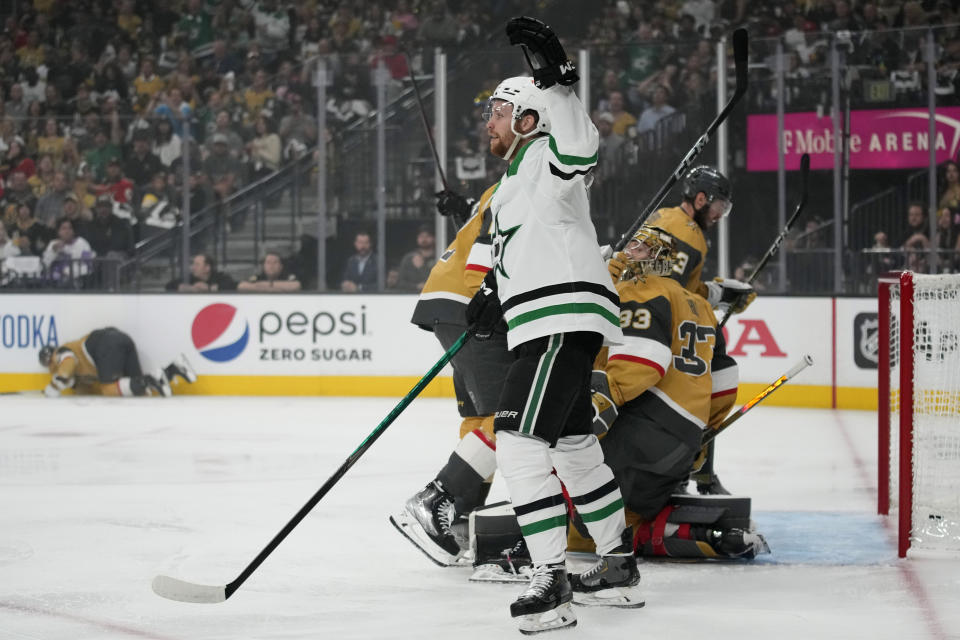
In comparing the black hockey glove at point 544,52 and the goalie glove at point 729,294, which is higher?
the black hockey glove at point 544,52

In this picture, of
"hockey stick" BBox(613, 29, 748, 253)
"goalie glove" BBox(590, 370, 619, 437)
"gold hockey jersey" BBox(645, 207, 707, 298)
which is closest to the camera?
"goalie glove" BBox(590, 370, 619, 437)

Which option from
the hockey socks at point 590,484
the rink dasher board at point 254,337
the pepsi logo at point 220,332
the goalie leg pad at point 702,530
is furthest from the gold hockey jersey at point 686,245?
the pepsi logo at point 220,332

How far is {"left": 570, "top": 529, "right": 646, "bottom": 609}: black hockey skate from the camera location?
10.3 feet

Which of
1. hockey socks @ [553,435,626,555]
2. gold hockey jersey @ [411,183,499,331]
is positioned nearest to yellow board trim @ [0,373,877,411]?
gold hockey jersey @ [411,183,499,331]

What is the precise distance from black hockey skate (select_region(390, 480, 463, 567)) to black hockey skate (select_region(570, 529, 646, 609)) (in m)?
0.47

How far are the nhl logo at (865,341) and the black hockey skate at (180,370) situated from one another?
429 cm

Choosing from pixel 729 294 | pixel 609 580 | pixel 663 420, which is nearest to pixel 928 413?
pixel 729 294

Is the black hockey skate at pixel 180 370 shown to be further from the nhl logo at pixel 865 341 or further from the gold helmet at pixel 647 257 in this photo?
the gold helmet at pixel 647 257

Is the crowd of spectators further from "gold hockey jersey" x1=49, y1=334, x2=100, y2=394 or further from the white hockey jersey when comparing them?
the white hockey jersey

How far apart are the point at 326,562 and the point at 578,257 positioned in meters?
1.28

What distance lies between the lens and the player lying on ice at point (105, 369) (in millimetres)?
8508

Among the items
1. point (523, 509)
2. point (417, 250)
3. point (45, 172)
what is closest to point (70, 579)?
point (523, 509)

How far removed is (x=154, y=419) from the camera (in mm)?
7285

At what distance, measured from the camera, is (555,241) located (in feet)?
9.71
